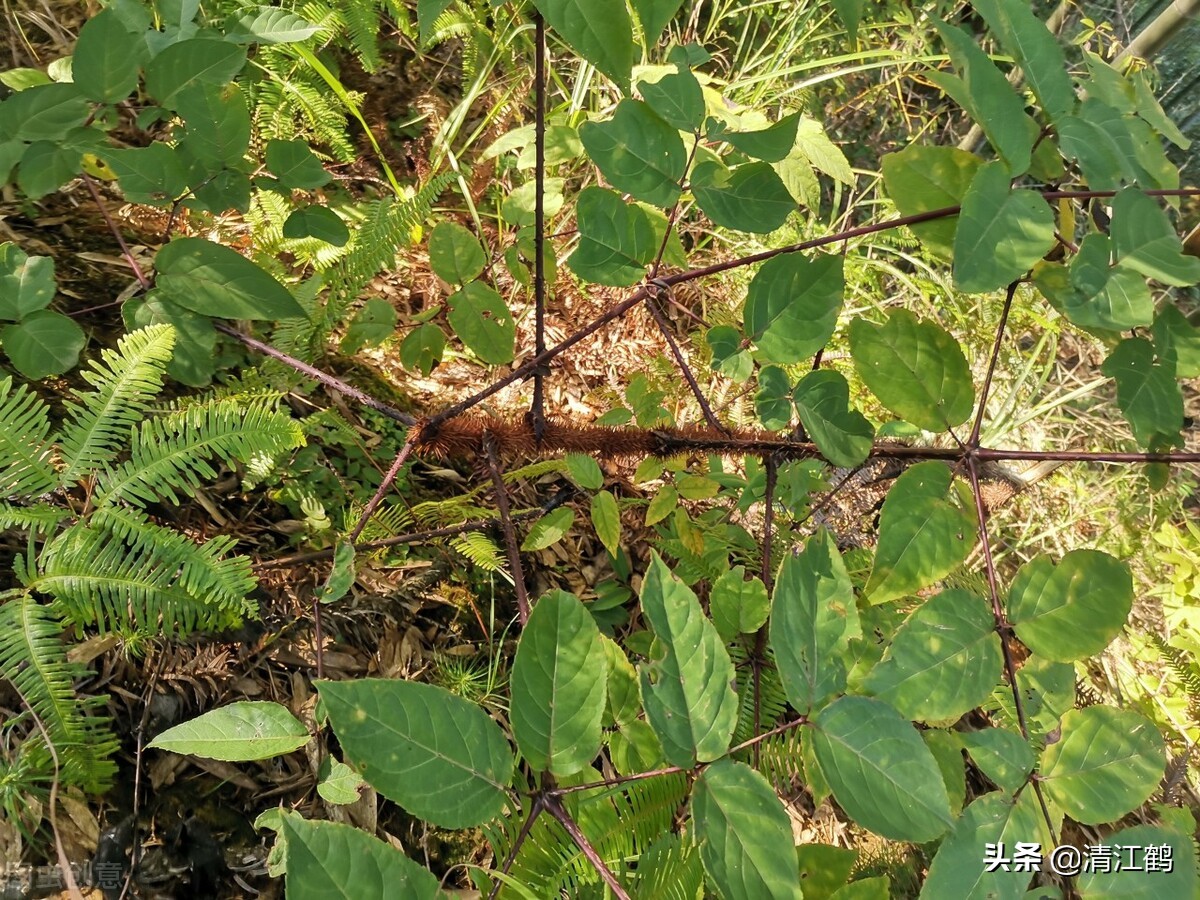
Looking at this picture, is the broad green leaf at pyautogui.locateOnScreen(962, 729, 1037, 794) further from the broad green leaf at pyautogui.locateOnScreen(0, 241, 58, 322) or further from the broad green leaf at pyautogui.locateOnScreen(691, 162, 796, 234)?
the broad green leaf at pyautogui.locateOnScreen(0, 241, 58, 322)

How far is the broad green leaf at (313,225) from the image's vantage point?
1.23 meters

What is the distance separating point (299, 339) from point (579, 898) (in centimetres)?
122

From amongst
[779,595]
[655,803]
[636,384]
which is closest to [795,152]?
[636,384]

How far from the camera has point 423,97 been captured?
2.57 m

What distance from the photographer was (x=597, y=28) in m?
0.65

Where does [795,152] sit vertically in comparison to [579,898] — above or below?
above

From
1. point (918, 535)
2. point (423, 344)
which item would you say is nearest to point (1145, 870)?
point (918, 535)

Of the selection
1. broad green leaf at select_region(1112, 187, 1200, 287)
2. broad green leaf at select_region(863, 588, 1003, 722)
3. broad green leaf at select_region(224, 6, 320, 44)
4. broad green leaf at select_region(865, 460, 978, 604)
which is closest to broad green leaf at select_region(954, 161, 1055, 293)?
broad green leaf at select_region(1112, 187, 1200, 287)

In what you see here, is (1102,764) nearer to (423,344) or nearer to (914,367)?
(914,367)

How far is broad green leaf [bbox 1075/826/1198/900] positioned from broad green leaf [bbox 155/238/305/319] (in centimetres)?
121

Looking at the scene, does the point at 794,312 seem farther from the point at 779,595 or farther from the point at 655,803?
the point at 655,803

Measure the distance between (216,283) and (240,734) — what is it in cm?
64

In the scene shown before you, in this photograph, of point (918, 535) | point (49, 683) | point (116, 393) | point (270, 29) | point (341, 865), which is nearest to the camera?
point (341, 865)

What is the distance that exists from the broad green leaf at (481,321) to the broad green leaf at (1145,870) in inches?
41.2
